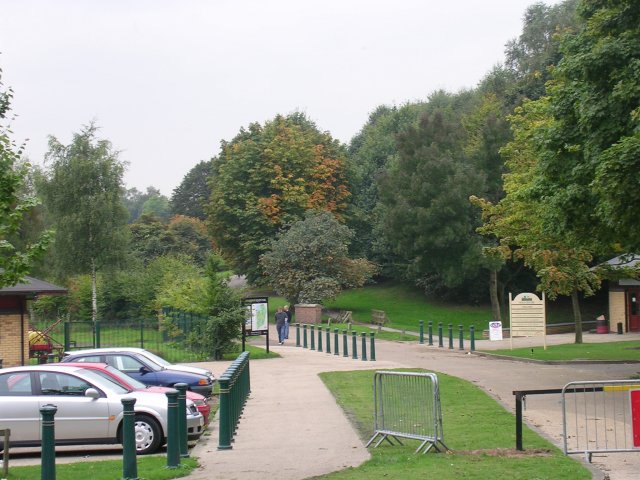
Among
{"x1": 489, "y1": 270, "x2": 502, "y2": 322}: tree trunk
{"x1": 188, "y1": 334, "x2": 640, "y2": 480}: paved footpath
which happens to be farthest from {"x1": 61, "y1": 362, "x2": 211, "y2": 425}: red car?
{"x1": 489, "y1": 270, "x2": 502, "y2": 322}: tree trunk

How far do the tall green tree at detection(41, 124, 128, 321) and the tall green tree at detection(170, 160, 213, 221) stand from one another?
60.3 meters

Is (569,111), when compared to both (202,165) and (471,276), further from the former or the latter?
(202,165)

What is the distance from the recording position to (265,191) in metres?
60.1

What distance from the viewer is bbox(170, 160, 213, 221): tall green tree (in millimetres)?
110625

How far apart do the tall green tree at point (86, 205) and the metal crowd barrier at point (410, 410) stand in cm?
3675

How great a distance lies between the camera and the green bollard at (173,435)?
11688mm

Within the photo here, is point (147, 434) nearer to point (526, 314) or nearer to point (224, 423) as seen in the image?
point (224, 423)

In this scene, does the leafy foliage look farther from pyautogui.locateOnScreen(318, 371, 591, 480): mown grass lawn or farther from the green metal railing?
the green metal railing

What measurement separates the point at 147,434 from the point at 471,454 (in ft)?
16.7

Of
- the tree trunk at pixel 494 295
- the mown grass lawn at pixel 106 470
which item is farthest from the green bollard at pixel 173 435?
the tree trunk at pixel 494 295

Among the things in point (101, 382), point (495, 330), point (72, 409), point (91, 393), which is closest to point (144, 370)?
point (101, 382)

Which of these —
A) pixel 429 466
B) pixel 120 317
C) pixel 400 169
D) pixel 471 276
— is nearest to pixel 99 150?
pixel 120 317

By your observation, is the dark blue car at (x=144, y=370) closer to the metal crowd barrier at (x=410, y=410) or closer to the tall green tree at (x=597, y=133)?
the metal crowd barrier at (x=410, y=410)

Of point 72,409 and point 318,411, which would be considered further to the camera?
point 318,411
